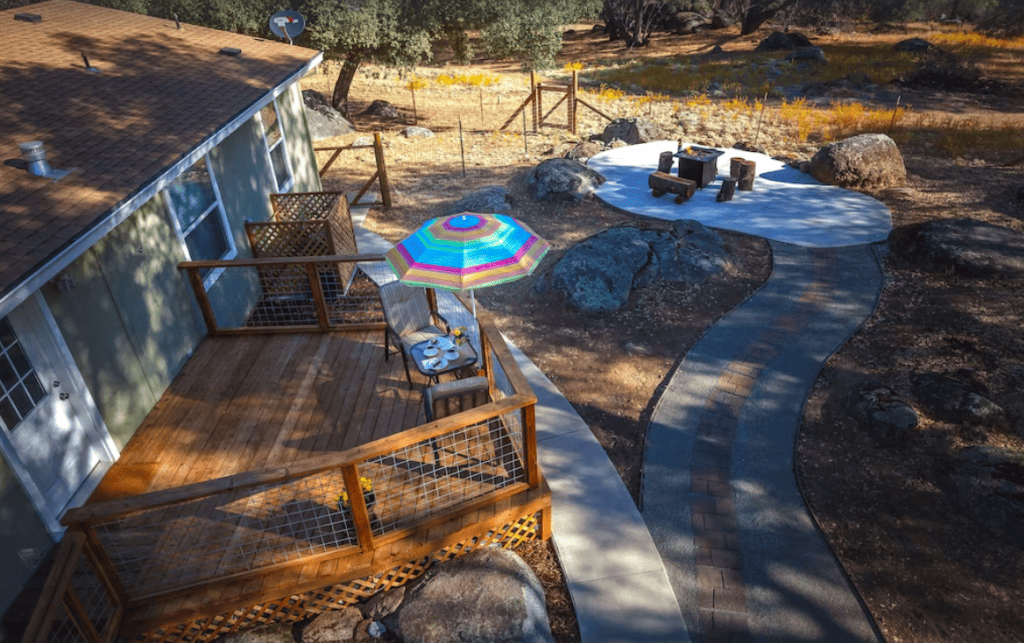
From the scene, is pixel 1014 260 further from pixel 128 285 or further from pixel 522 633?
pixel 128 285

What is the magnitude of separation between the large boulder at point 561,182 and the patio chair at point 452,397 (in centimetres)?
948

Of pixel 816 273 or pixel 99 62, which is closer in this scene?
pixel 99 62

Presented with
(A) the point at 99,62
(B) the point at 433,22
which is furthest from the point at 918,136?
(A) the point at 99,62

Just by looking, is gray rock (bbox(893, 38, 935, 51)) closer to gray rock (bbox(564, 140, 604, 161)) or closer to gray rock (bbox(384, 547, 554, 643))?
gray rock (bbox(564, 140, 604, 161))

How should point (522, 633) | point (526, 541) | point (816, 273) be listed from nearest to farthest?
point (522, 633)
point (526, 541)
point (816, 273)

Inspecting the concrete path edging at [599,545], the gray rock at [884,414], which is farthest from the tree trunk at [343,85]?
the gray rock at [884,414]

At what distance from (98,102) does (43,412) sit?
16.7ft

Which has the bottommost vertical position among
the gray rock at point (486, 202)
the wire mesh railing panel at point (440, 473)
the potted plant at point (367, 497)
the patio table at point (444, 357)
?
the gray rock at point (486, 202)

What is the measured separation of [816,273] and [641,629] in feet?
27.0

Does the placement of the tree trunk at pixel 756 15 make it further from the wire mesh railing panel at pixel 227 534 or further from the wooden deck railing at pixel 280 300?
the wire mesh railing panel at pixel 227 534

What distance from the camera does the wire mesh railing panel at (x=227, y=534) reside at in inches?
199

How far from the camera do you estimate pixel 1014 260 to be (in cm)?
1011

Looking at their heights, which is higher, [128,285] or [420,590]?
[128,285]

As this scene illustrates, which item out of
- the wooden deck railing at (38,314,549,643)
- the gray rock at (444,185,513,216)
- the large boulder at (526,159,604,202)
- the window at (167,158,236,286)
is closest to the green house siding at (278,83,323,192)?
the gray rock at (444,185,513,216)
